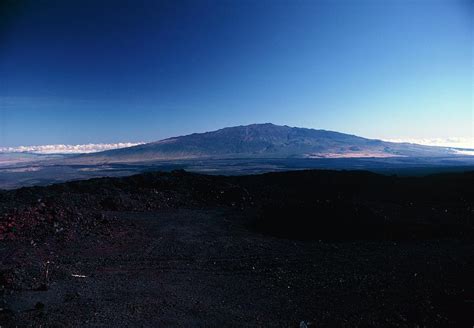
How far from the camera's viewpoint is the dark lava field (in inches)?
278

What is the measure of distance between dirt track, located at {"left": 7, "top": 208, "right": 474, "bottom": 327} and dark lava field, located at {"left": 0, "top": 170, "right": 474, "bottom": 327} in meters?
0.04

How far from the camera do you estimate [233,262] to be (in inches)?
418

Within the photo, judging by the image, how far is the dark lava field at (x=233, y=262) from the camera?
7055 millimetres

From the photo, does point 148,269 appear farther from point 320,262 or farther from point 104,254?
point 320,262

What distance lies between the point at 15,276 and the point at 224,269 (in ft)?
17.6

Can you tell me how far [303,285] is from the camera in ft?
28.5

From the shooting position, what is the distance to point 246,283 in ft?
29.3

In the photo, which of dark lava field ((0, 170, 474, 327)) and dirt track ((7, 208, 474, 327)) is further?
dark lava field ((0, 170, 474, 327))

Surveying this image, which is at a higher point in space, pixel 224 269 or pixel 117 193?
pixel 117 193

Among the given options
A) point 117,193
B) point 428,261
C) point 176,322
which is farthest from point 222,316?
point 117,193

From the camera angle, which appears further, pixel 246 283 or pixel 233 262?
pixel 233 262

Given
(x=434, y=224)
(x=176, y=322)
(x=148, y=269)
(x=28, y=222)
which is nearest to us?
(x=176, y=322)

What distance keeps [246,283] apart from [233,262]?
173 cm

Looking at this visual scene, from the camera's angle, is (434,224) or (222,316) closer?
(222,316)
